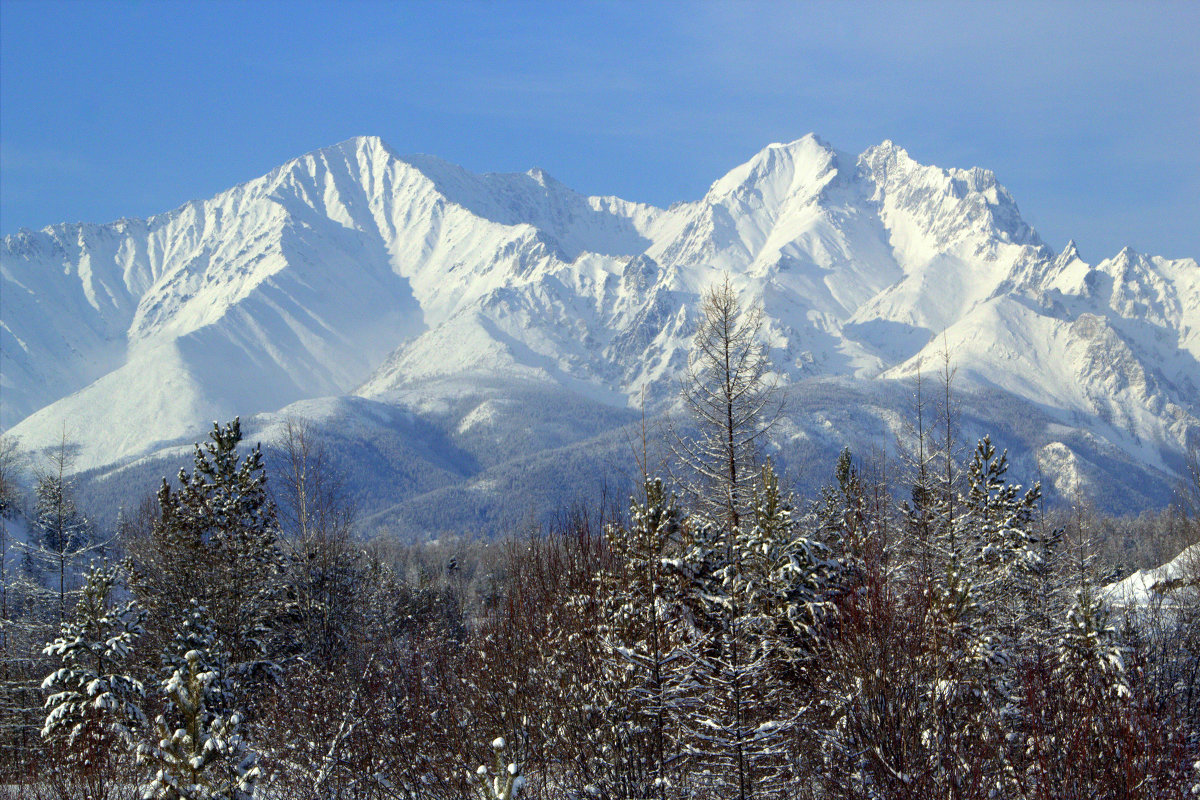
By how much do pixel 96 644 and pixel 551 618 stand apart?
10.5 m

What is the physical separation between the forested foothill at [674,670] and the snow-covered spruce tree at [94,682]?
0.10 meters

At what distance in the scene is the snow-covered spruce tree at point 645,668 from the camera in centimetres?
1530

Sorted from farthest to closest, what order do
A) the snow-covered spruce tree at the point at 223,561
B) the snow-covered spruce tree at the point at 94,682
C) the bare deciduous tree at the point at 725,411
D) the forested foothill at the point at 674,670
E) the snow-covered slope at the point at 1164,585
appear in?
the snow-covered slope at the point at 1164,585
the snow-covered spruce tree at the point at 223,561
the bare deciduous tree at the point at 725,411
the snow-covered spruce tree at the point at 94,682
the forested foothill at the point at 674,670

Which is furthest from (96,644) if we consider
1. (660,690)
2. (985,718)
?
(985,718)

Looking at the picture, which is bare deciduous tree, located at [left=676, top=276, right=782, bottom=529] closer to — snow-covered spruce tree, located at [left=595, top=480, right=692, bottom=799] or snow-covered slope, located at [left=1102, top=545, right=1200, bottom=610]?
snow-covered spruce tree, located at [left=595, top=480, right=692, bottom=799]

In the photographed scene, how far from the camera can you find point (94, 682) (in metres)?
18.6

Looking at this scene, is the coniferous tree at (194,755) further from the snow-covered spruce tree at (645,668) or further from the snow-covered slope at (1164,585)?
the snow-covered slope at (1164,585)

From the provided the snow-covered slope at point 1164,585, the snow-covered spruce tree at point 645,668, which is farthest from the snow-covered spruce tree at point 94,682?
the snow-covered slope at point 1164,585

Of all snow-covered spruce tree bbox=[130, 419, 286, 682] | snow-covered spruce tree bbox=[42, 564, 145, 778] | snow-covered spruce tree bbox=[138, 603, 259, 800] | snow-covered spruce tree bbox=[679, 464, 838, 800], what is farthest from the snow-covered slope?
snow-covered spruce tree bbox=[42, 564, 145, 778]

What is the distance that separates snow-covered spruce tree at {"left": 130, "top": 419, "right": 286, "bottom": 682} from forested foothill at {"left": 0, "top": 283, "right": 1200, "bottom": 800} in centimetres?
9

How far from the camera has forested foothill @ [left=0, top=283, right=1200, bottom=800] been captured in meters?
14.2

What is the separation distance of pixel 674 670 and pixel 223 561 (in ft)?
46.0

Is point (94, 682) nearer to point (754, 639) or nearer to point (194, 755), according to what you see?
point (194, 755)

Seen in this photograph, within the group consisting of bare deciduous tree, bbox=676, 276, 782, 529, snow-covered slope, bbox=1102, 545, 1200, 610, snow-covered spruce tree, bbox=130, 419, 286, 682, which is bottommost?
snow-covered slope, bbox=1102, 545, 1200, 610
